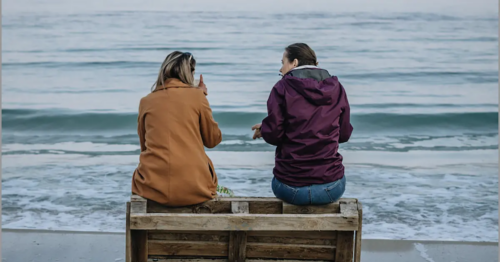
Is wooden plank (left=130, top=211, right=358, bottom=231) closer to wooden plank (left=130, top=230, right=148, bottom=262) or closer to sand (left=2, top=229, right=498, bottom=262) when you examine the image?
wooden plank (left=130, top=230, right=148, bottom=262)

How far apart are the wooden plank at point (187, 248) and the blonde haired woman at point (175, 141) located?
0.77 ft

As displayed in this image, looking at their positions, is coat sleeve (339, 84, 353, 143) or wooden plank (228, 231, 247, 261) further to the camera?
coat sleeve (339, 84, 353, 143)

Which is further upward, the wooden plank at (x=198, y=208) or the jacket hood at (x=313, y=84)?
the jacket hood at (x=313, y=84)

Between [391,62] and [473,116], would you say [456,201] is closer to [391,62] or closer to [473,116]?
[473,116]

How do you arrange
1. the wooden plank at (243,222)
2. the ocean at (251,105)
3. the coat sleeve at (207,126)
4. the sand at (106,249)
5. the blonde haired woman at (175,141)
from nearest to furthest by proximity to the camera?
the wooden plank at (243,222) → the blonde haired woman at (175,141) → the coat sleeve at (207,126) → the sand at (106,249) → the ocean at (251,105)

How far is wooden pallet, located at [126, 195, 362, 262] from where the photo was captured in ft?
10.6

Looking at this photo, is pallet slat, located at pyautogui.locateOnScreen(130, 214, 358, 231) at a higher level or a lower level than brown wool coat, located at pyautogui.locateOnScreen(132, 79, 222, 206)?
lower

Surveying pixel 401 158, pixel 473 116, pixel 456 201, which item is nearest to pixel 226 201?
pixel 456 201

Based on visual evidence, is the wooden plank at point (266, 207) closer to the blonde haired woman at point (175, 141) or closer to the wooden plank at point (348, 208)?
the blonde haired woman at point (175, 141)

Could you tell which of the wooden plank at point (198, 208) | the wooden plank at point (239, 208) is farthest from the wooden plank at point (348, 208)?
the wooden plank at point (198, 208)

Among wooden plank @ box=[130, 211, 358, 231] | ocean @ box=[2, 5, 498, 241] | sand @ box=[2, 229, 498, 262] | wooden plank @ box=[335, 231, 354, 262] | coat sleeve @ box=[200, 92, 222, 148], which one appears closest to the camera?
wooden plank @ box=[130, 211, 358, 231]

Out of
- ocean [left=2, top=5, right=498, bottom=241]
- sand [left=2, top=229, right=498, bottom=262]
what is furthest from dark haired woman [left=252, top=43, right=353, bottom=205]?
ocean [left=2, top=5, right=498, bottom=241]

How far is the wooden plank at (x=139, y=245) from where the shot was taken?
331cm

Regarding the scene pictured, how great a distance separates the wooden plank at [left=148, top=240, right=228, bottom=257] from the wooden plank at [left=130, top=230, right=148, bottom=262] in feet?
0.10
